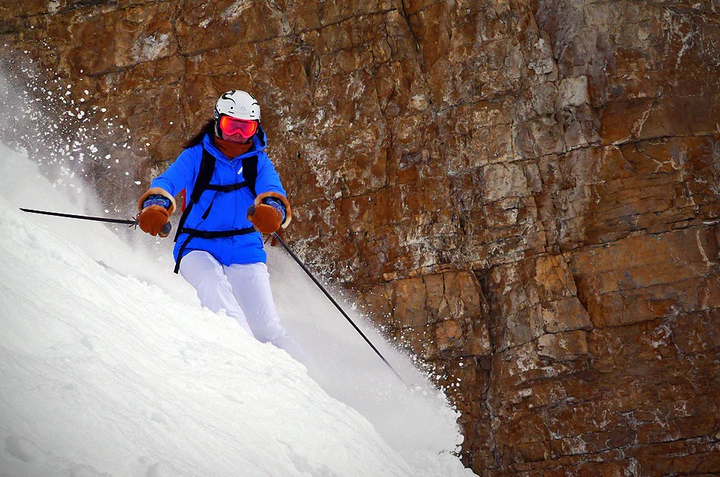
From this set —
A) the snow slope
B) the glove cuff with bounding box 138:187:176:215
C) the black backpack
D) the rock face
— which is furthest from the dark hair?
the rock face

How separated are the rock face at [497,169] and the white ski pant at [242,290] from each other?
4.49 meters

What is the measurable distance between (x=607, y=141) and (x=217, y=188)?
6.37m

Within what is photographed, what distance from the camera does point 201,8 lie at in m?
10.4

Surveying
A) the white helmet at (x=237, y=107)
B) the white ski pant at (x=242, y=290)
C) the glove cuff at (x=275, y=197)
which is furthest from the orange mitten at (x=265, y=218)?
the white helmet at (x=237, y=107)

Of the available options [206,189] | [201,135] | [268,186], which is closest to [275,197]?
[268,186]

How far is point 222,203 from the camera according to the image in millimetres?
5582

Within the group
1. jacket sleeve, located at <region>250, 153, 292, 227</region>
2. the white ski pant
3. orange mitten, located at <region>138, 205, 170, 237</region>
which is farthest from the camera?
jacket sleeve, located at <region>250, 153, 292, 227</region>

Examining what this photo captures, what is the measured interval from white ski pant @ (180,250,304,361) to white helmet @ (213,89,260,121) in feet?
3.89

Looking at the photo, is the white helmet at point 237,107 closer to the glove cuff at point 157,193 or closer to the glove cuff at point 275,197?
the glove cuff at point 275,197

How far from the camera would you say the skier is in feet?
18.0

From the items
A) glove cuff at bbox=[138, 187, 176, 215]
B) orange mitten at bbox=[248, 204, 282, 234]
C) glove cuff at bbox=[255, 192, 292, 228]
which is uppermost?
glove cuff at bbox=[255, 192, 292, 228]

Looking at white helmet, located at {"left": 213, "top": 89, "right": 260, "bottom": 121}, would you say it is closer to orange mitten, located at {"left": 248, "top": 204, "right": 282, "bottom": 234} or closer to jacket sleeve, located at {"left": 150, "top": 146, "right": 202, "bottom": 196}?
jacket sleeve, located at {"left": 150, "top": 146, "right": 202, "bottom": 196}

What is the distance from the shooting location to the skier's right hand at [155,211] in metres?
4.96

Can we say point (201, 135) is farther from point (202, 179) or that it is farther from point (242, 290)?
point (242, 290)
